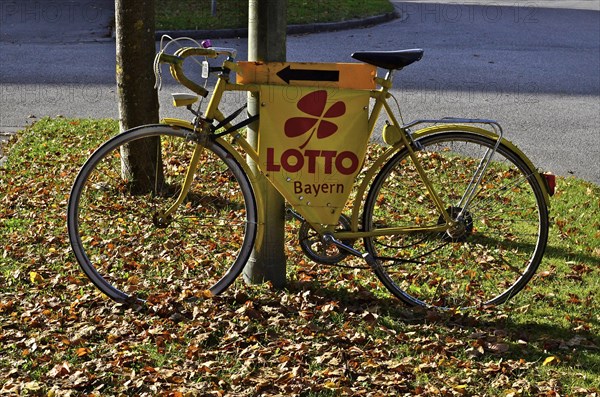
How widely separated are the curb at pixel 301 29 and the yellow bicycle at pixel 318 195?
7.76 m

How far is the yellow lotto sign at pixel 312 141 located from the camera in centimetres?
473

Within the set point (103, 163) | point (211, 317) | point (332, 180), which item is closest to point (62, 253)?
point (103, 163)

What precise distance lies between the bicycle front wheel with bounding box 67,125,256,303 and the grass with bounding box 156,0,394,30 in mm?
8146

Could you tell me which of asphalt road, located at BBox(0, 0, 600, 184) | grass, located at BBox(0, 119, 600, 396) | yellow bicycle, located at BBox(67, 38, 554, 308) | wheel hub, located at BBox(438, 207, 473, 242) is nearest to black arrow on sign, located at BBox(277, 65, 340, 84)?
yellow bicycle, located at BBox(67, 38, 554, 308)

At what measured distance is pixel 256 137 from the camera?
495 centimetres

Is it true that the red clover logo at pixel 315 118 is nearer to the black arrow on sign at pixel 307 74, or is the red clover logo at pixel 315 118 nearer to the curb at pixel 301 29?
the black arrow on sign at pixel 307 74

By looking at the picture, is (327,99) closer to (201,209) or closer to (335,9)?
(201,209)

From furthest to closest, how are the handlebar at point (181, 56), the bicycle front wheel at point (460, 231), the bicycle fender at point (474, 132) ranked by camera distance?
the bicycle front wheel at point (460, 231) → the bicycle fender at point (474, 132) → the handlebar at point (181, 56)

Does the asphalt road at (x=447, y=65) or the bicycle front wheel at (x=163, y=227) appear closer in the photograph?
the bicycle front wheel at (x=163, y=227)

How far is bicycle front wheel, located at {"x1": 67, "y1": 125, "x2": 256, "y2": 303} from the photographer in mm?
4879

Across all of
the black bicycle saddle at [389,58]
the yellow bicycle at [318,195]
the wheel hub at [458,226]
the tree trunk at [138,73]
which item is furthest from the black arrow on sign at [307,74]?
the tree trunk at [138,73]

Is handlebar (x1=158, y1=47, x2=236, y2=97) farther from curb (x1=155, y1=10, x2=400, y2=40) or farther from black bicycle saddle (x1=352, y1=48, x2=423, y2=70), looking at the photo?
curb (x1=155, y1=10, x2=400, y2=40)

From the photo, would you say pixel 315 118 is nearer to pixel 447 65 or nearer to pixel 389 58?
pixel 389 58

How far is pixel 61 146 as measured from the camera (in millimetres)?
8023
